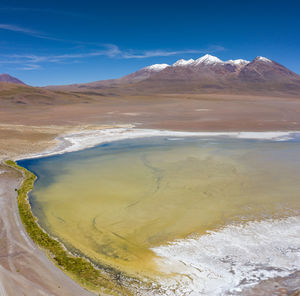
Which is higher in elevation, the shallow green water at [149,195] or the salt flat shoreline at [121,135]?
the salt flat shoreline at [121,135]

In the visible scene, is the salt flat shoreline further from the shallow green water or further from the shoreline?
the shallow green water

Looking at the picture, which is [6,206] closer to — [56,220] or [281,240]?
[56,220]

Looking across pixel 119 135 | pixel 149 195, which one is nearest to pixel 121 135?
pixel 119 135

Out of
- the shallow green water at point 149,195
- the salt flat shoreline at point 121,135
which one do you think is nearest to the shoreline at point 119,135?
the salt flat shoreline at point 121,135

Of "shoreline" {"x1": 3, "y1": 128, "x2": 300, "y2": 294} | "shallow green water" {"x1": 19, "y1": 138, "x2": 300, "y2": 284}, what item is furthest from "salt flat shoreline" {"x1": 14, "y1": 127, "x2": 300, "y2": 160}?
"shallow green water" {"x1": 19, "y1": 138, "x2": 300, "y2": 284}

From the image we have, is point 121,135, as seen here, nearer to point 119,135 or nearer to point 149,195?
point 119,135

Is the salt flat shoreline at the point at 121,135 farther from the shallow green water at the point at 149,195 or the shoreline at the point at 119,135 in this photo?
the shallow green water at the point at 149,195

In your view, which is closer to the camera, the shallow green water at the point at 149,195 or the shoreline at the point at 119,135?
the shallow green water at the point at 149,195
